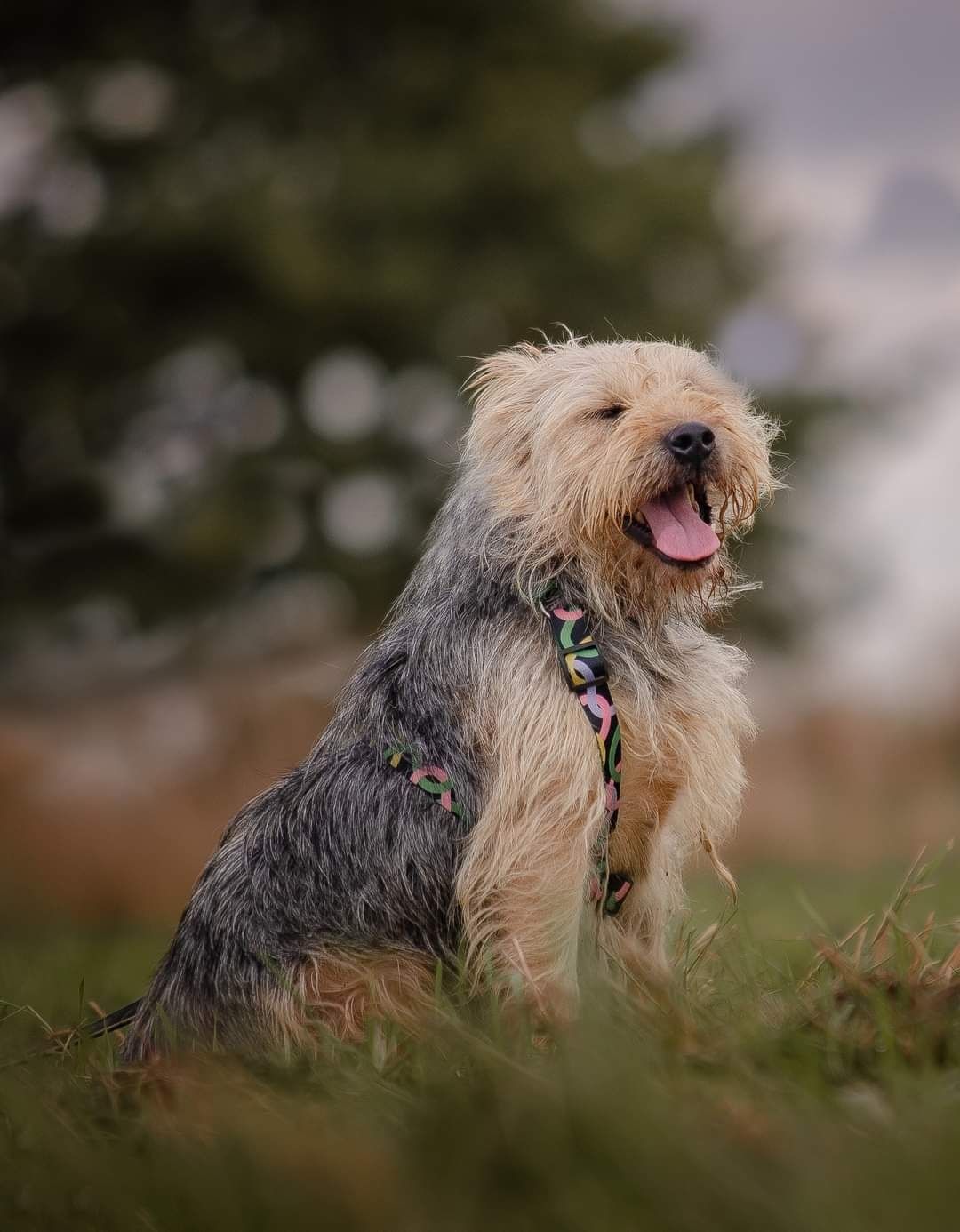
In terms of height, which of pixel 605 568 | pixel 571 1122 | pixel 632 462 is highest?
pixel 632 462

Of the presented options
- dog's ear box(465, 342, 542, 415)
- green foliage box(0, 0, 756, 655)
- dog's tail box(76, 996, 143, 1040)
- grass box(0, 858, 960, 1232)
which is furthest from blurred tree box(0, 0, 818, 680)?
grass box(0, 858, 960, 1232)

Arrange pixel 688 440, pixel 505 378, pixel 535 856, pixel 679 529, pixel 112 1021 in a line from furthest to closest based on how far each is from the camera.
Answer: pixel 505 378, pixel 112 1021, pixel 679 529, pixel 688 440, pixel 535 856

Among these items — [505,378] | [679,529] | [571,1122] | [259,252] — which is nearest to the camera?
[571,1122]

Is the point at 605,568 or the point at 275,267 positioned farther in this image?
the point at 275,267

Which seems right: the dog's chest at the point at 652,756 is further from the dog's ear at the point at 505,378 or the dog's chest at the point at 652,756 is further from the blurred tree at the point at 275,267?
the blurred tree at the point at 275,267

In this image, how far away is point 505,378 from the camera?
4777 mm

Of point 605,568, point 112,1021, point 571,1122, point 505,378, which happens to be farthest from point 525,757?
point 112,1021

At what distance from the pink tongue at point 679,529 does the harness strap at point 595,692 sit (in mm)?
357

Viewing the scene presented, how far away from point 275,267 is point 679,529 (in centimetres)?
1661

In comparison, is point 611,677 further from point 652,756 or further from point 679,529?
point 679,529

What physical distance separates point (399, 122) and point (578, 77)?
3.54 meters

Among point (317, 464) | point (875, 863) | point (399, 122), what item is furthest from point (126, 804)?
point (399, 122)

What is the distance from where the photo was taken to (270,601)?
21000 millimetres

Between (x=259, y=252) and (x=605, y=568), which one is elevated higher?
(x=259, y=252)
